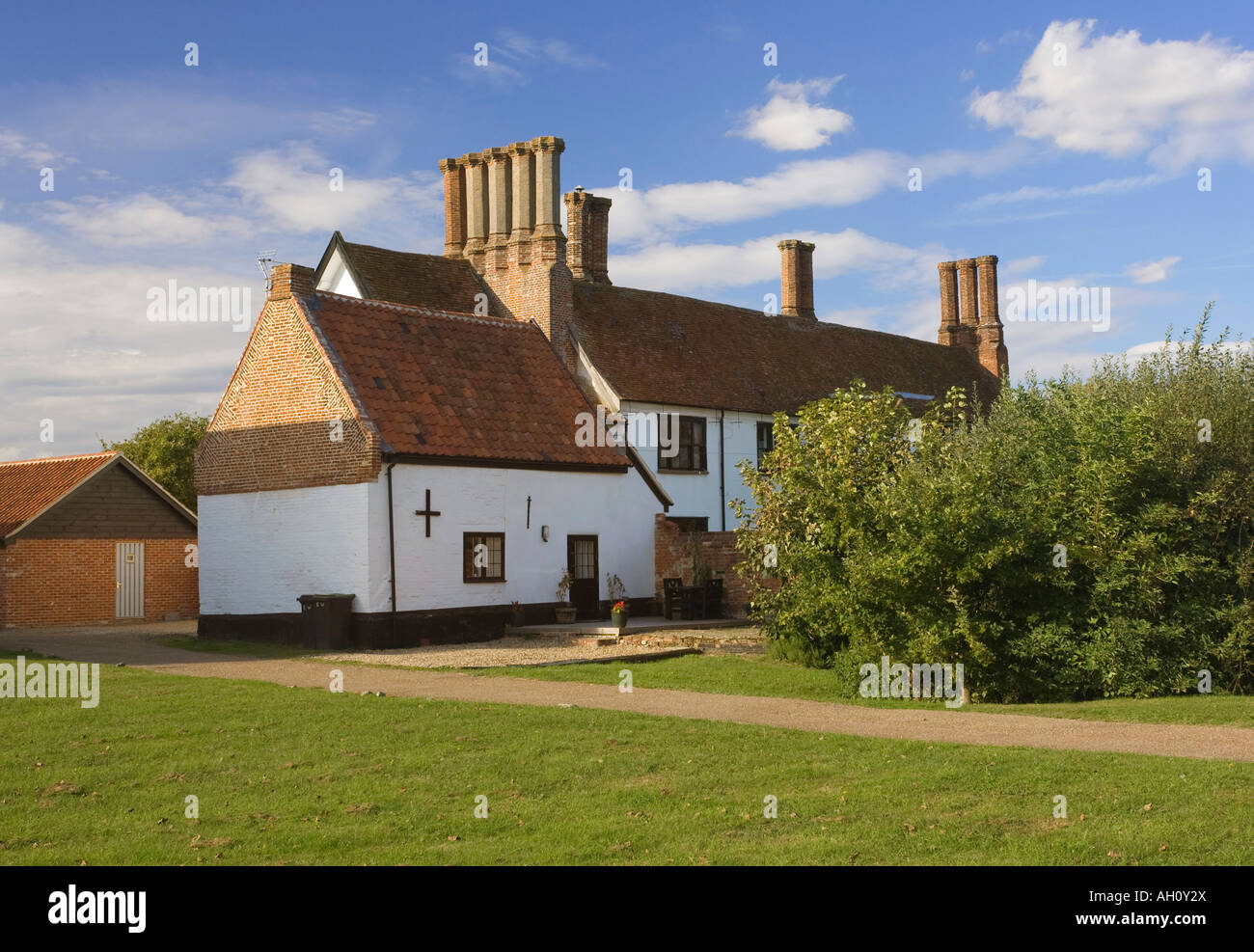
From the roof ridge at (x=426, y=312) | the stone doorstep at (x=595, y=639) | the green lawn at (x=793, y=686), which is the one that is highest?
the roof ridge at (x=426, y=312)

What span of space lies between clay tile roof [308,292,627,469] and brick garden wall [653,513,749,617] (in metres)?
2.20

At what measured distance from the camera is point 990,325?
48375 millimetres

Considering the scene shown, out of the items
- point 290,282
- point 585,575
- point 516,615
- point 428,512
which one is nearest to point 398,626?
point 428,512

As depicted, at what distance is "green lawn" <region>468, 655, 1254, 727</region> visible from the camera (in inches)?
532

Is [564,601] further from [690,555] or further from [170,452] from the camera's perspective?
[170,452]

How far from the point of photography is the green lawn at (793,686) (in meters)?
13.5

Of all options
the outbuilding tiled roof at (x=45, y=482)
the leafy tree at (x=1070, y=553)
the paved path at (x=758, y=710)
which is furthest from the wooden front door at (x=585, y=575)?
the outbuilding tiled roof at (x=45, y=482)

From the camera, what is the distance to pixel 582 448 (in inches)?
1096

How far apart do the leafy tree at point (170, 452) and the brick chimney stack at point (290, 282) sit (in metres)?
25.8

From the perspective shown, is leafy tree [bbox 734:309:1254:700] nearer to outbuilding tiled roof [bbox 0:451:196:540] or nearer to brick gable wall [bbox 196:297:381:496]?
brick gable wall [bbox 196:297:381:496]

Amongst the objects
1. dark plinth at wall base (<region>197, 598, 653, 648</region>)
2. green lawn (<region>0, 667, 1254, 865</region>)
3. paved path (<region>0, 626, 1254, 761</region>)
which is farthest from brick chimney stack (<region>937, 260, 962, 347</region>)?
green lawn (<region>0, 667, 1254, 865</region>)

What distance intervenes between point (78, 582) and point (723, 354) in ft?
62.2

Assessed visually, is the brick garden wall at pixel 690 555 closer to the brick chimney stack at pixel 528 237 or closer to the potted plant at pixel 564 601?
the potted plant at pixel 564 601
